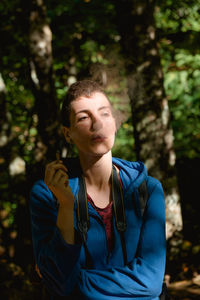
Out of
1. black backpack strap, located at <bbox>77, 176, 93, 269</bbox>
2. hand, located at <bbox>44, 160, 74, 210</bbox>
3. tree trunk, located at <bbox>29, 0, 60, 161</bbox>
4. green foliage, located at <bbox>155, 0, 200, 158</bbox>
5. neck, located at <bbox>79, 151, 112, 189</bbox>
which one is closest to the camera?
hand, located at <bbox>44, 160, 74, 210</bbox>

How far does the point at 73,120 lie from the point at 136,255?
2.78 ft

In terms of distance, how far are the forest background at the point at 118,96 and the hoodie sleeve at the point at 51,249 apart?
0.80 meters

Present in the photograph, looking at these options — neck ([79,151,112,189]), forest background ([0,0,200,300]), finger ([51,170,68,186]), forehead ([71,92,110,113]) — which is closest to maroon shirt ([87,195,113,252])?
neck ([79,151,112,189])

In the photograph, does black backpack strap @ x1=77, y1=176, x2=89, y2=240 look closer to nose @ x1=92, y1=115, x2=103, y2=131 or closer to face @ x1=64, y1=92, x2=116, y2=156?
face @ x1=64, y1=92, x2=116, y2=156

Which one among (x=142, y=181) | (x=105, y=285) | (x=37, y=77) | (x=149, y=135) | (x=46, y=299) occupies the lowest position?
(x=46, y=299)

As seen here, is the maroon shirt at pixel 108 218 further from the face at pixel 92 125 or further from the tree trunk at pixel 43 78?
the tree trunk at pixel 43 78

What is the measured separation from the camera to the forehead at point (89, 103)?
5.49 ft

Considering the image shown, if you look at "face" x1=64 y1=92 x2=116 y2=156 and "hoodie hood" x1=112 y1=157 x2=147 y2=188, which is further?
"hoodie hood" x1=112 y1=157 x2=147 y2=188

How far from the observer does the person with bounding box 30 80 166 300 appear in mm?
1427

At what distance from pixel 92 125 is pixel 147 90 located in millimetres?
2204

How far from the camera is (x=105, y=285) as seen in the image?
1.46 meters

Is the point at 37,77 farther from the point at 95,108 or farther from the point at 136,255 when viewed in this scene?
the point at 136,255

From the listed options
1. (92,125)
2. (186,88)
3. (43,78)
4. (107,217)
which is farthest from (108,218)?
(186,88)

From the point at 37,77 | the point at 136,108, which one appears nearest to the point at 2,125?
the point at 37,77
